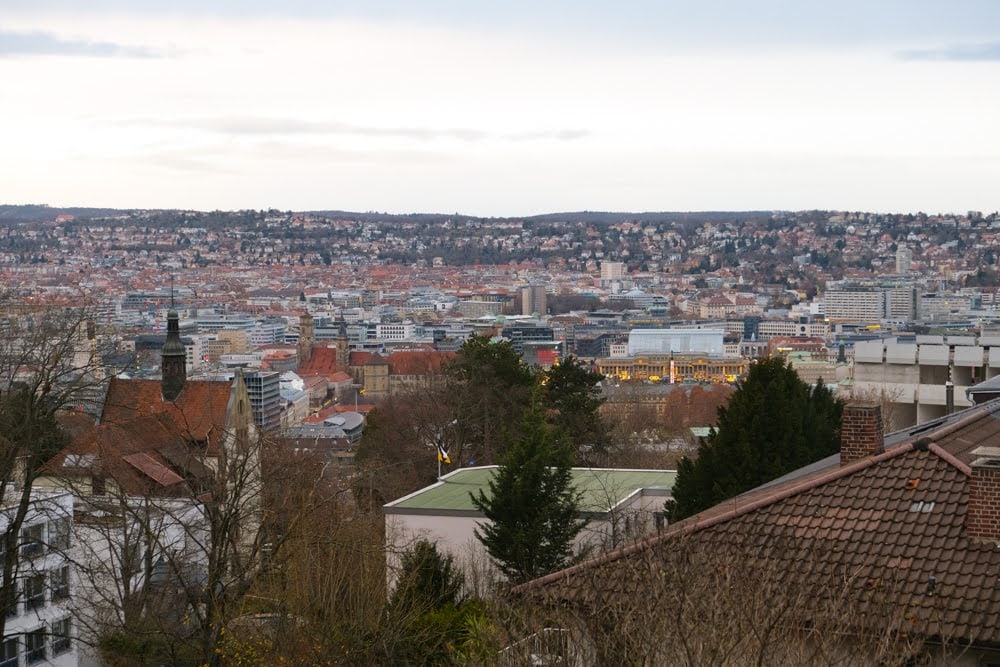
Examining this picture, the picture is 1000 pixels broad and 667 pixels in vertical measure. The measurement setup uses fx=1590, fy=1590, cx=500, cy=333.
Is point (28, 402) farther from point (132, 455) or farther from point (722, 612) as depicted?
point (132, 455)

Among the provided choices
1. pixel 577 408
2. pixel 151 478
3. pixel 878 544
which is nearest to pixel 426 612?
pixel 878 544

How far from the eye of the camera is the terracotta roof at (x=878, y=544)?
28.1 feet

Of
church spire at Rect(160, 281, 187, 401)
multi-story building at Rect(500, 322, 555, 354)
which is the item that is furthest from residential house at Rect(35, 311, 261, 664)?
multi-story building at Rect(500, 322, 555, 354)

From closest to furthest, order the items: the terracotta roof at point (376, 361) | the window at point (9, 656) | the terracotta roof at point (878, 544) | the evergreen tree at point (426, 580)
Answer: the terracotta roof at point (878, 544) → the evergreen tree at point (426, 580) → the window at point (9, 656) → the terracotta roof at point (376, 361)

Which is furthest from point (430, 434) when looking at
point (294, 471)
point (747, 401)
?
point (747, 401)

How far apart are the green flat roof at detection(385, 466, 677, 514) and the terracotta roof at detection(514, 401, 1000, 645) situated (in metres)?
6.80

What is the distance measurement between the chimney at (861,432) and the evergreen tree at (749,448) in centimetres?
378

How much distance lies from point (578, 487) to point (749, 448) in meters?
3.37

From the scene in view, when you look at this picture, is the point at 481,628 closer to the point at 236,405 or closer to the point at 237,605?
the point at 237,605

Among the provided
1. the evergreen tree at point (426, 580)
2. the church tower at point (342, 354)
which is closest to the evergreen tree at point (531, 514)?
the evergreen tree at point (426, 580)

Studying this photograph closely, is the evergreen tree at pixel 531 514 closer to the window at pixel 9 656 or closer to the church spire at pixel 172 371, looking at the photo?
the window at pixel 9 656

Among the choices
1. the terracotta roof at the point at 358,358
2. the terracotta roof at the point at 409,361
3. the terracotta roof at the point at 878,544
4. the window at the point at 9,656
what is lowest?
the terracotta roof at the point at 358,358

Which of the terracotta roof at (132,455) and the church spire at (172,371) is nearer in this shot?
the terracotta roof at (132,455)

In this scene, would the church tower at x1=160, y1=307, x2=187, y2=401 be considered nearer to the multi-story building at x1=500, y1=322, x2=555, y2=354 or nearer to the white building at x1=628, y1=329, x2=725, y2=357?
the white building at x1=628, y1=329, x2=725, y2=357
